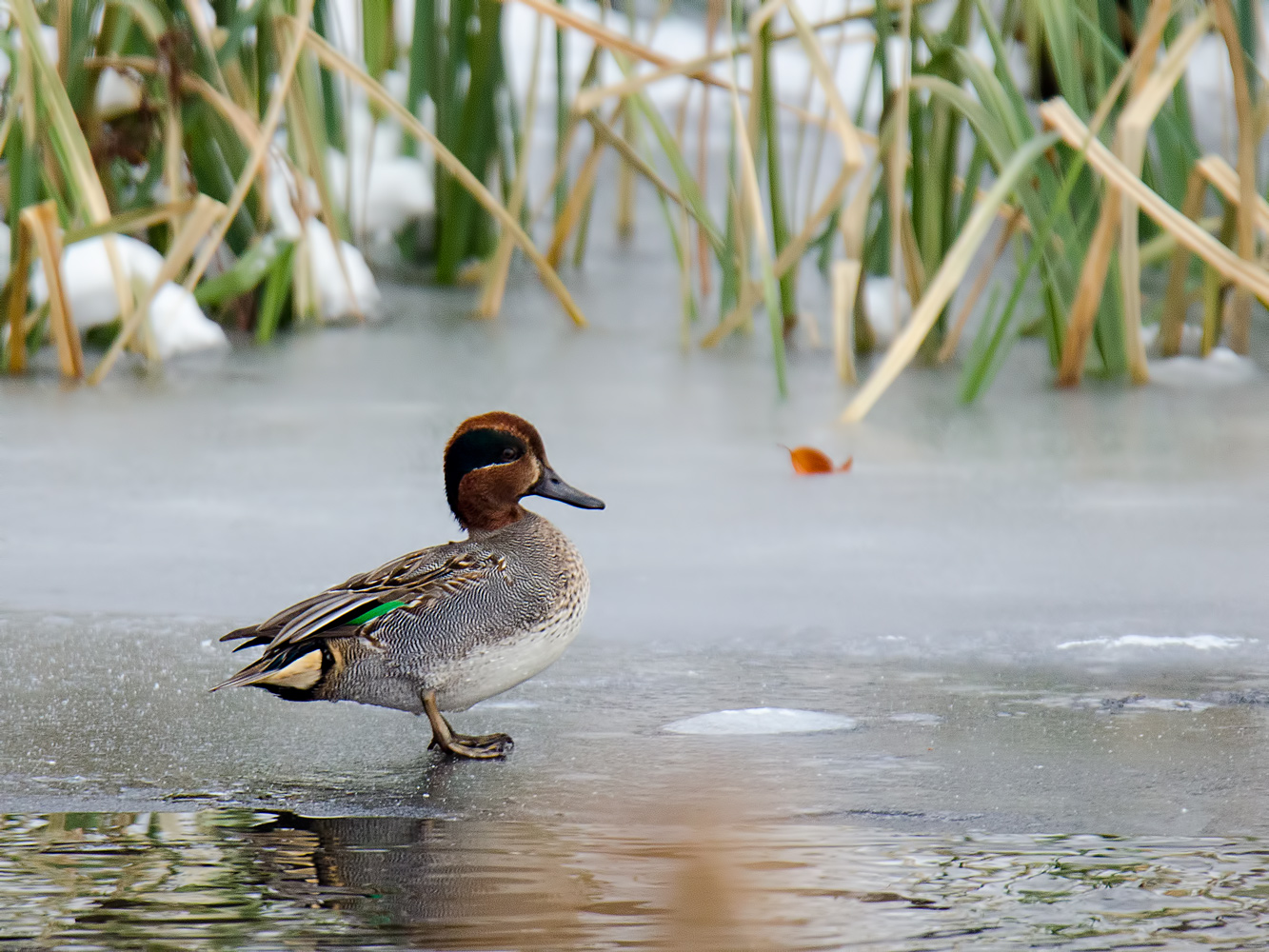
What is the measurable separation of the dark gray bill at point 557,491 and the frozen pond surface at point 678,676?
0.22 m

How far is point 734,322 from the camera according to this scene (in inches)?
172

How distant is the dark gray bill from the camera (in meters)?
2.54

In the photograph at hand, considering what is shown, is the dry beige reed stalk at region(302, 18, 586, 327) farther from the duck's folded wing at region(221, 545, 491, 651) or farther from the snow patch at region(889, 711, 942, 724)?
the snow patch at region(889, 711, 942, 724)

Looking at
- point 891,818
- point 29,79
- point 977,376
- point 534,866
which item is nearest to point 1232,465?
point 977,376

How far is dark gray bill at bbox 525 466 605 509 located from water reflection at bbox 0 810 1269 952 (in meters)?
0.73

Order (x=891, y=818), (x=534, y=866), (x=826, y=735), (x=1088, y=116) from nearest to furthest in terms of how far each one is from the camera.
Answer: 1. (x=534, y=866)
2. (x=891, y=818)
3. (x=826, y=735)
4. (x=1088, y=116)

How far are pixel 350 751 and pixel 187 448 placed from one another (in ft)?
5.24

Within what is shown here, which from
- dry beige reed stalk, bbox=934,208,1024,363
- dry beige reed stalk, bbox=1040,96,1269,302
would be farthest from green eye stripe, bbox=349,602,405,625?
dry beige reed stalk, bbox=934,208,1024,363

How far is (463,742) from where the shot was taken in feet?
7.26

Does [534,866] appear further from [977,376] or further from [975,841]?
[977,376]

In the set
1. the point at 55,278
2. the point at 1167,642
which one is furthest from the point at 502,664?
the point at 55,278

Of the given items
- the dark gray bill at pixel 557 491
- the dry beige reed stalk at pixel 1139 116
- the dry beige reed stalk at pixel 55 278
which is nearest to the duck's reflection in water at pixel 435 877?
the dark gray bill at pixel 557 491

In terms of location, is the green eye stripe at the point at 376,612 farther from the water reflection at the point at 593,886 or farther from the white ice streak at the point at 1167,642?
the white ice streak at the point at 1167,642

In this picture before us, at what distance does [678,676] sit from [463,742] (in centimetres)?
40
